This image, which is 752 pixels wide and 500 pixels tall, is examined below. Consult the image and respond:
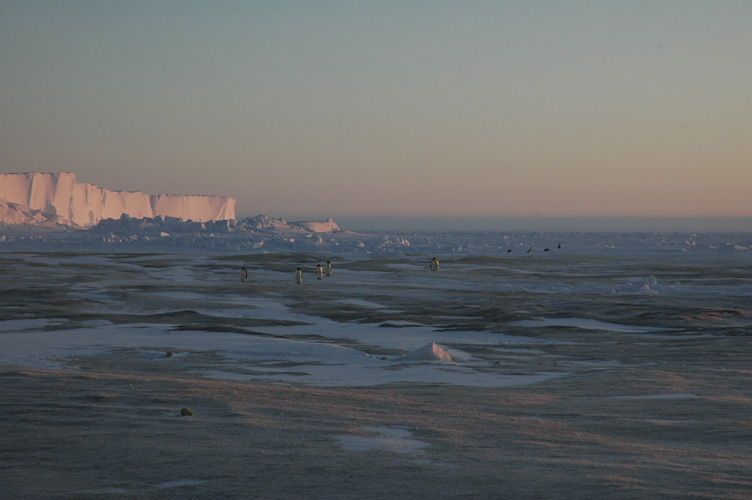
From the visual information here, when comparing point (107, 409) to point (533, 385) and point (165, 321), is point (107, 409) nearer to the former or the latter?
point (533, 385)

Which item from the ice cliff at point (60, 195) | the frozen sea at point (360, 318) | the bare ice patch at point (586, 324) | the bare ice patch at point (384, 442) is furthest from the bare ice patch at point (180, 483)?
the ice cliff at point (60, 195)

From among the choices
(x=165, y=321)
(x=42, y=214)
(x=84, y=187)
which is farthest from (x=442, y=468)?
(x=84, y=187)

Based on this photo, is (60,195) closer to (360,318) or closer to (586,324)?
(360,318)

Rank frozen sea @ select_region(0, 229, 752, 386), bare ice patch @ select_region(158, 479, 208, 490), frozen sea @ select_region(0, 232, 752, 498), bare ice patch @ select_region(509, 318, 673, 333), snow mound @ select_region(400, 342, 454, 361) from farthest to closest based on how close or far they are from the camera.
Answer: bare ice patch @ select_region(509, 318, 673, 333)
snow mound @ select_region(400, 342, 454, 361)
frozen sea @ select_region(0, 229, 752, 386)
frozen sea @ select_region(0, 232, 752, 498)
bare ice patch @ select_region(158, 479, 208, 490)

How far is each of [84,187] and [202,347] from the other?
585ft

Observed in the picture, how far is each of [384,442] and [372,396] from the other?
328 centimetres

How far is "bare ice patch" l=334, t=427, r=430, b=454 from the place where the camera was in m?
7.54

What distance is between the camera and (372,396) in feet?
36.4

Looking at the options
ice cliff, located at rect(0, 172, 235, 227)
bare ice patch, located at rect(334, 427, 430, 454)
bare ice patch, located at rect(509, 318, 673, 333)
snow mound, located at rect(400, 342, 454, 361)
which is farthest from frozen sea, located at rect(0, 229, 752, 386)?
ice cliff, located at rect(0, 172, 235, 227)

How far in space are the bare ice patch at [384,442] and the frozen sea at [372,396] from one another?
0.10 ft

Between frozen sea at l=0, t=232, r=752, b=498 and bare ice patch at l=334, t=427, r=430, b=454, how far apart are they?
0.10 feet

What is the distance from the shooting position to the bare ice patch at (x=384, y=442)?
754 centimetres

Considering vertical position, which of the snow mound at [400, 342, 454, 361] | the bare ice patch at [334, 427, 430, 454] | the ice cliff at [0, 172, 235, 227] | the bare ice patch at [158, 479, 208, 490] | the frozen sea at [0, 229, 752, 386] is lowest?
the frozen sea at [0, 229, 752, 386]

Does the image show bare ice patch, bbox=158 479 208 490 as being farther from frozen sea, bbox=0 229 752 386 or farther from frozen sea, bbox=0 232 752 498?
frozen sea, bbox=0 229 752 386
